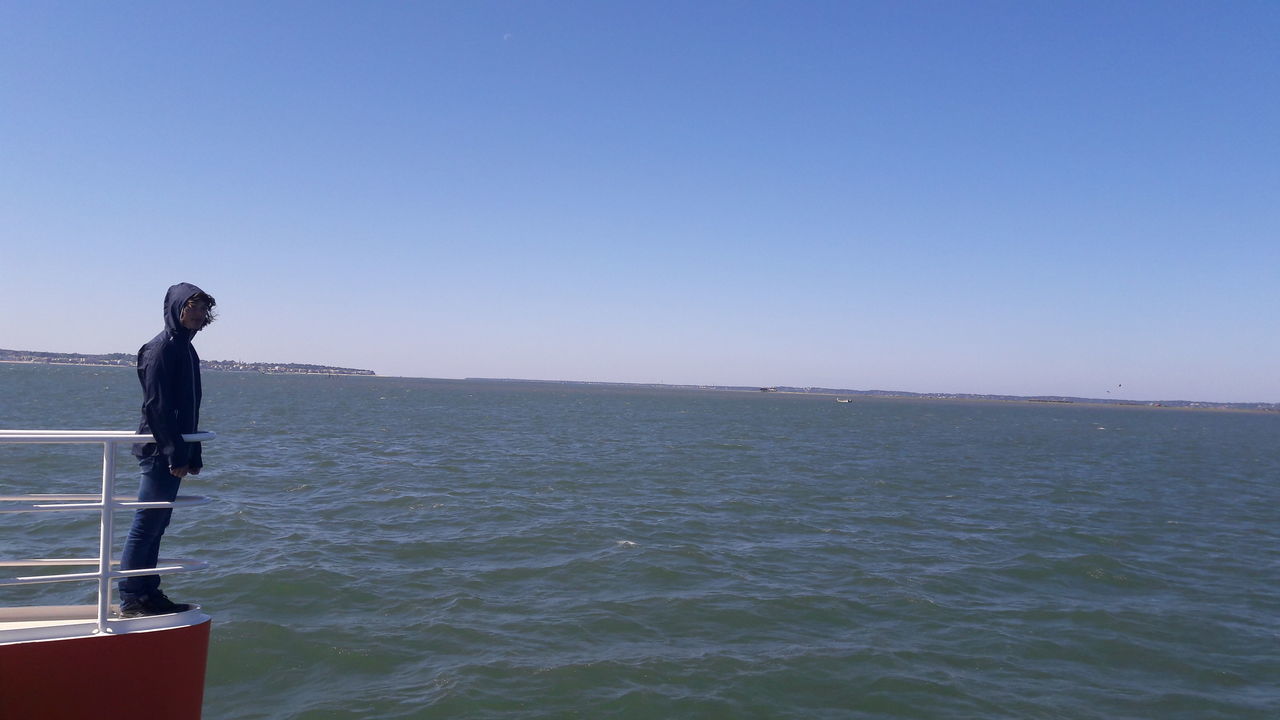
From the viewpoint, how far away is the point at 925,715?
7625 millimetres

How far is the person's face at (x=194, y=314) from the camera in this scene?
495 centimetres

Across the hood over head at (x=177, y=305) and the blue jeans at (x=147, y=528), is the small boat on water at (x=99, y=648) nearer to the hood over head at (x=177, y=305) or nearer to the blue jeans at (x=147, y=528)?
the blue jeans at (x=147, y=528)

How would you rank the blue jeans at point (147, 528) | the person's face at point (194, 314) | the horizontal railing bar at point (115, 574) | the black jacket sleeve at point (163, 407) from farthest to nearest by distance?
the person's face at point (194, 314)
the blue jeans at point (147, 528)
the black jacket sleeve at point (163, 407)
the horizontal railing bar at point (115, 574)

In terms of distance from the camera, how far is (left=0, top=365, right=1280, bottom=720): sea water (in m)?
7.89

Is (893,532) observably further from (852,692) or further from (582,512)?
(852,692)

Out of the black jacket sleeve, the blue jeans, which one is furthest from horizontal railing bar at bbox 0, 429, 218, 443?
the blue jeans

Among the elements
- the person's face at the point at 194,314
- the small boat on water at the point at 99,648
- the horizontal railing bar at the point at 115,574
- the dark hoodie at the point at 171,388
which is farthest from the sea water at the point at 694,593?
the person's face at the point at 194,314

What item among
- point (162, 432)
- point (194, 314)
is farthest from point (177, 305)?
point (162, 432)

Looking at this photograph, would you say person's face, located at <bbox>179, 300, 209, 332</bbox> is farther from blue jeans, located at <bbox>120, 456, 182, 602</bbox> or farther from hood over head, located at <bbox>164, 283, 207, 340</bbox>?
blue jeans, located at <bbox>120, 456, 182, 602</bbox>

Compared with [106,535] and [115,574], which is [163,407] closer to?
[106,535]

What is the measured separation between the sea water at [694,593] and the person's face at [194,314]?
4091 millimetres

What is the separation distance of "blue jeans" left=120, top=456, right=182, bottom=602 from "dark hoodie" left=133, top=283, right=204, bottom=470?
0.12 metres

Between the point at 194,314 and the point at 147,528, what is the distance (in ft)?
4.85

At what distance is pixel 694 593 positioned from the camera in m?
11.1
